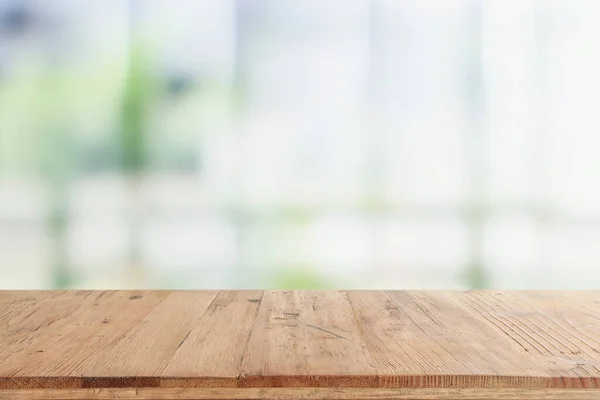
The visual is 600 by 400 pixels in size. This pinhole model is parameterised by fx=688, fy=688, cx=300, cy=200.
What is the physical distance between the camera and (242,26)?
3510 millimetres

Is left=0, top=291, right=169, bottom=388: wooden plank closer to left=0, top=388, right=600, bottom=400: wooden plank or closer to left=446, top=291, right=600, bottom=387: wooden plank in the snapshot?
left=0, top=388, right=600, bottom=400: wooden plank

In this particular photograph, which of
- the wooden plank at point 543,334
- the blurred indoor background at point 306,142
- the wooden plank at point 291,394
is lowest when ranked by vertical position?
the wooden plank at point 291,394

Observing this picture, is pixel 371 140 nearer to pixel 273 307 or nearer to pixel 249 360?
pixel 273 307

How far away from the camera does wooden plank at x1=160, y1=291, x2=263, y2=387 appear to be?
0.78 metres

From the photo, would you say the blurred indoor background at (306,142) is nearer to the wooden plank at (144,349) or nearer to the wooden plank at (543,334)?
the wooden plank at (543,334)

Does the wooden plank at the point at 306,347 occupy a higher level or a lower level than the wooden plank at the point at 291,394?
higher

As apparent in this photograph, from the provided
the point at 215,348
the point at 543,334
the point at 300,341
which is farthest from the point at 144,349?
the point at 543,334

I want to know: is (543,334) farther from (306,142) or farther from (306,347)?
(306,142)

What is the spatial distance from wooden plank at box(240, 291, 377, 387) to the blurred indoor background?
2.26m

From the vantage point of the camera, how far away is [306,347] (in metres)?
0.91

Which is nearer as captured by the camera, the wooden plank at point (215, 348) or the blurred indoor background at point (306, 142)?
the wooden plank at point (215, 348)

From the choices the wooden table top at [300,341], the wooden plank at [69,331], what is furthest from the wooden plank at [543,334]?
the wooden plank at [69,331]

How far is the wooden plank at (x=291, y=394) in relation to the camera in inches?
30.9

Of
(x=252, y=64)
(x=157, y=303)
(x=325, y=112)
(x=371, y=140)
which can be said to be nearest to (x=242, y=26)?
(x=252, y=64)
